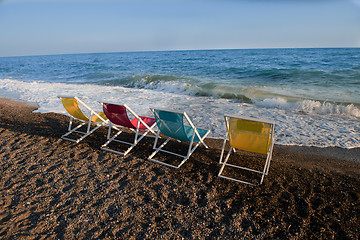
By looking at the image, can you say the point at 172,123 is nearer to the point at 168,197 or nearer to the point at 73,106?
the point at 168,197

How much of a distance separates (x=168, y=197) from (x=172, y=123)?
1.35 meters

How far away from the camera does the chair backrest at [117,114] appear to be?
4.38 m

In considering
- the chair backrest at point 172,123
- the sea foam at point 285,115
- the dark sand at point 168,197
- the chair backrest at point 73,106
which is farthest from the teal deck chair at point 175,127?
the chair backrest at point 73,106

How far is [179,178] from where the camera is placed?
12.0ft

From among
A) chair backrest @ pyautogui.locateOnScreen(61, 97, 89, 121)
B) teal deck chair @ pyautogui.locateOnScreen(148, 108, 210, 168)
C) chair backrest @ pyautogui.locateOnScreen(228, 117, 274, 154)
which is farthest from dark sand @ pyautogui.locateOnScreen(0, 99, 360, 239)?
chair backrest @ pyautogui.locateOnScreen(61, 97, 89, 121)

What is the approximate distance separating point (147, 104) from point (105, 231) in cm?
692

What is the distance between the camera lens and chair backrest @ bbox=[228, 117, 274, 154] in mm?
3451

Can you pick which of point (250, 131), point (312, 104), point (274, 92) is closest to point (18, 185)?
point (250, 131)

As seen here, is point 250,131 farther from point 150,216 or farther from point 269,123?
point 150,216

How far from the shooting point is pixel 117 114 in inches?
177

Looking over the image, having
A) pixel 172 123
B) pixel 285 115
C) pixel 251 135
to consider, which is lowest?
pixel 285 115

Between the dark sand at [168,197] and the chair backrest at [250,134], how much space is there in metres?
0.59

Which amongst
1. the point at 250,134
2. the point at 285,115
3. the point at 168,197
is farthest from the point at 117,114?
the point at 285,115

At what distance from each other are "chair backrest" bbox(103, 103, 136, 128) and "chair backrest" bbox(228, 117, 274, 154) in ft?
6.75
